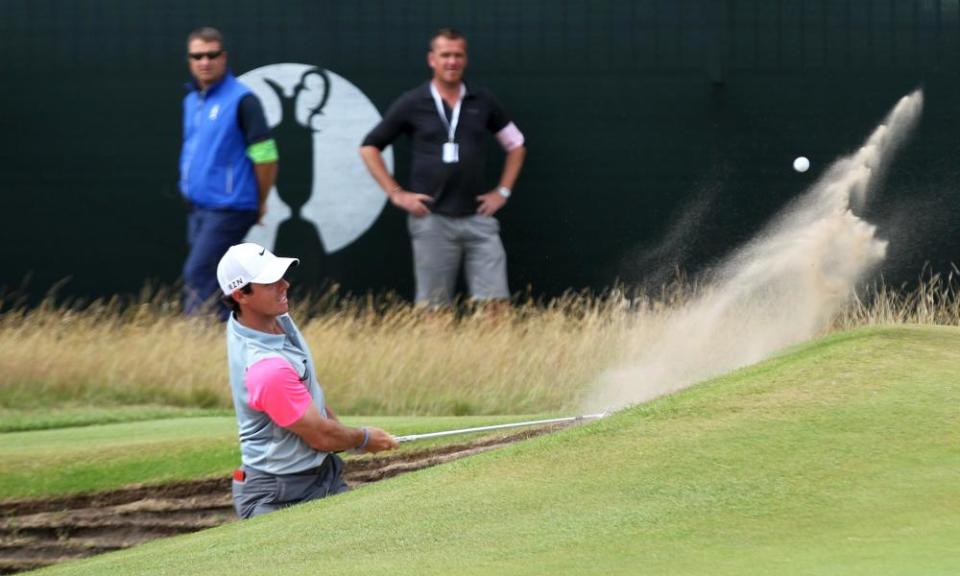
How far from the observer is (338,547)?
20.5ft

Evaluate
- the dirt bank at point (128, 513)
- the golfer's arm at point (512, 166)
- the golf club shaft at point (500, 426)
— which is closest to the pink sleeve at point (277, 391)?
the golf club shaft at point (500, 426)

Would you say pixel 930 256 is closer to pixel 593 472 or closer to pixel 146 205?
pixel 146 205

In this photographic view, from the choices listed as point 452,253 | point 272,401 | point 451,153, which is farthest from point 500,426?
point 451,153

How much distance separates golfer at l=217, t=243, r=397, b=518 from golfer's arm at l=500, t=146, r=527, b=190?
5211 millimetres

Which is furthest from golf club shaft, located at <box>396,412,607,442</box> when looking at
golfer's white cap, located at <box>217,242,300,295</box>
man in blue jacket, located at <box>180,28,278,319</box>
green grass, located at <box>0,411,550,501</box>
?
man in blue jacket, located at <box>180,28,278,319</box>

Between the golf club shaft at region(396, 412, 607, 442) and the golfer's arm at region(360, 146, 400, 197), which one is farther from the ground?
the golfer's arm at region(360, 146, 400, 197)

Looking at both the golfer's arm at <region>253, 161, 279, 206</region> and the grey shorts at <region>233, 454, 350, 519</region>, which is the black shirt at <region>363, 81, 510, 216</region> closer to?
the golfer's arm at <region>253, 161, 279, 206</region>

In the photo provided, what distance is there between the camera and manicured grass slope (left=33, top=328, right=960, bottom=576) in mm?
5629

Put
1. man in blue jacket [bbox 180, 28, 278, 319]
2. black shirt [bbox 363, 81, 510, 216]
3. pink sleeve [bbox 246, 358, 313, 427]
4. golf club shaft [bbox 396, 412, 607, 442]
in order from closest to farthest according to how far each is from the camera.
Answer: pink sleeve [bbox 246, 358, 313, 427], golf club shaft [bbox 396, 412, 607, 442], man in blue jacket [bbox 180, 28, 278, 319], black shirt [bbox 363, 81, 510, 216]

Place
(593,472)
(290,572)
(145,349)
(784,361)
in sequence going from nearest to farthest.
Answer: (290,572) → (593,472) → (784,361) → (145,349)

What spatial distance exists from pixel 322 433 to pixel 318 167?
5963 mm

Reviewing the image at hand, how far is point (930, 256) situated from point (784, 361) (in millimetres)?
4752

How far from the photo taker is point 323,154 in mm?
13008

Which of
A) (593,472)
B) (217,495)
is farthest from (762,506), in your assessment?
(217,495)
